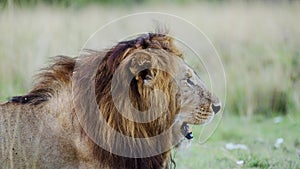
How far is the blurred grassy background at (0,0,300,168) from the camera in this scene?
656cm

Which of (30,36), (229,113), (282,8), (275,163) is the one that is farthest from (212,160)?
(282,8)

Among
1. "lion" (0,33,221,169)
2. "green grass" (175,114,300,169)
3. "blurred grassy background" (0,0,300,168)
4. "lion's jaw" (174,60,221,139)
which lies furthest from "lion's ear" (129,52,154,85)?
"blurred grassy background" (0,0,300,168)

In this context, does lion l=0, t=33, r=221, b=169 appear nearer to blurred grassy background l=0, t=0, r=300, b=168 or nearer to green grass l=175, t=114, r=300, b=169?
green grass l=175, t=114, r=300, b=169

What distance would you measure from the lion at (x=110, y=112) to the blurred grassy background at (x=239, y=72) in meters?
1.62

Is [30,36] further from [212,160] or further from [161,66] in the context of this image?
[161,66]

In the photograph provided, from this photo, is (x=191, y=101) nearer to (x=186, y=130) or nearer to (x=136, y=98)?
(x=186, y=130)

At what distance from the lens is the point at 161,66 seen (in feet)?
14.2

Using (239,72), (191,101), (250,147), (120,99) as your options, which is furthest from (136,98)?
(239,72)

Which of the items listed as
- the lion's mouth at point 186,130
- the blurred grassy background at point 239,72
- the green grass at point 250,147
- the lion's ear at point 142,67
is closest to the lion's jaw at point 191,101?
the lion's mouth at point 186,130

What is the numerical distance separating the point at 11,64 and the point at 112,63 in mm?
4519

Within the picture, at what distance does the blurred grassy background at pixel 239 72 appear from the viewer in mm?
6559

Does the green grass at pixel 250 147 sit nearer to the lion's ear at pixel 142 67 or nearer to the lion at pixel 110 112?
the lion at pixel 110 112

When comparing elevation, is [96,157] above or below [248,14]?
above

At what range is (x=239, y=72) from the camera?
9695mm
